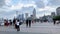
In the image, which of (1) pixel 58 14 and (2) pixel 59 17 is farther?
(1) pixel 58 14

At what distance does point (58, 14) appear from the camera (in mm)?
125062

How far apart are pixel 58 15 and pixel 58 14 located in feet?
14.9

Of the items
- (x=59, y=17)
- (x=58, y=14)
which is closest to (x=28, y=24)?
(x=59, y=17)

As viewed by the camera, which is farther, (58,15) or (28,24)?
(58,15)

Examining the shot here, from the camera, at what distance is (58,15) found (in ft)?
396

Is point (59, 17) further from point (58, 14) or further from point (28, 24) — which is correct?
point (28, 24)

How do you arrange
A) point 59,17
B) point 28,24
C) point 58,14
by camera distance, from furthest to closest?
point 58,14, point 59,17, point 28,24

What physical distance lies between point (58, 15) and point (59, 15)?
1.32 metres

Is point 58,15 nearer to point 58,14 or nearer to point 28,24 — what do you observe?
point 58,14

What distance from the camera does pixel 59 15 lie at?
392 feet

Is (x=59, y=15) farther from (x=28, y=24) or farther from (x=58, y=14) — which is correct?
(x=28, y=24)

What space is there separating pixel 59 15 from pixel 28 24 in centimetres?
8689

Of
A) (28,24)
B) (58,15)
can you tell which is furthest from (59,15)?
(28,24)

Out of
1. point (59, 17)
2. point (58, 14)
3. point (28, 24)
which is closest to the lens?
point (28, 24)
